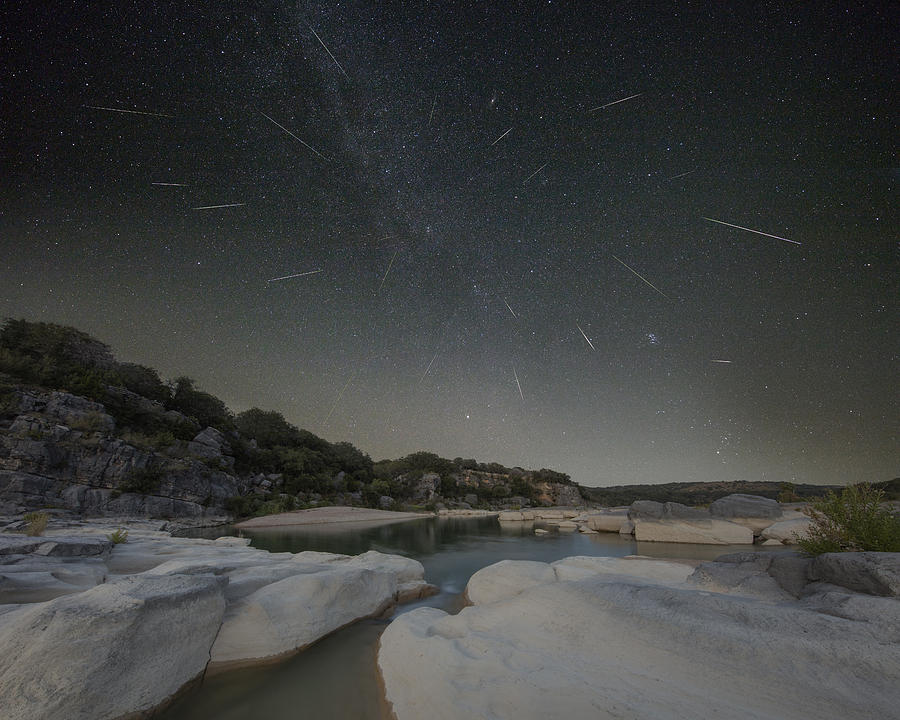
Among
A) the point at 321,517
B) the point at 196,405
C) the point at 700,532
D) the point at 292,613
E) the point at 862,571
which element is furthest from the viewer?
the point at 196,405

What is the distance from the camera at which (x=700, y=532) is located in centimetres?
2191

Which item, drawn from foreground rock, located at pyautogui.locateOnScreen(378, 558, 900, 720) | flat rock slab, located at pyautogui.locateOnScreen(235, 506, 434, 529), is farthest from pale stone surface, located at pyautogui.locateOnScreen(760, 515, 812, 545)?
flat rock slab, located at pyautogui.locateOnScreen(235, 506, 434, 529)

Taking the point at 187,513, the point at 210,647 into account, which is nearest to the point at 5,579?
the point at 210,647

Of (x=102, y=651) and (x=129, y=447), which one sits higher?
(x=129, y=447)

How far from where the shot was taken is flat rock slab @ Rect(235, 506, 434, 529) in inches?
1302

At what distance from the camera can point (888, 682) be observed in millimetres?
3439

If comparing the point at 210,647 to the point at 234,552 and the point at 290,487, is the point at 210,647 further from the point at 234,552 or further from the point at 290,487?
the point at 290,487

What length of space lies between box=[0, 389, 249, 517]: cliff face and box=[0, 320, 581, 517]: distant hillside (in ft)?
0.22

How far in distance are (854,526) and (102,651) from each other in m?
12.3

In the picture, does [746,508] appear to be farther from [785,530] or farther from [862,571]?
[862,571]

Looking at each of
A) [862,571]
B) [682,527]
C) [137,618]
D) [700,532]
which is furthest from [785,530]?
[137,618]

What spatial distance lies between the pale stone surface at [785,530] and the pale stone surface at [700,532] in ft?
3.44

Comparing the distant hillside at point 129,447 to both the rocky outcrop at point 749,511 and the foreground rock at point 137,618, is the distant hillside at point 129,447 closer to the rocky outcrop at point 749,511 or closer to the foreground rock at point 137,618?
the foreground rock at point 137,618

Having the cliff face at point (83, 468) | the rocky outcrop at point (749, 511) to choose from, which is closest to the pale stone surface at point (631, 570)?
the rocky outcrop at point (749, 511)
